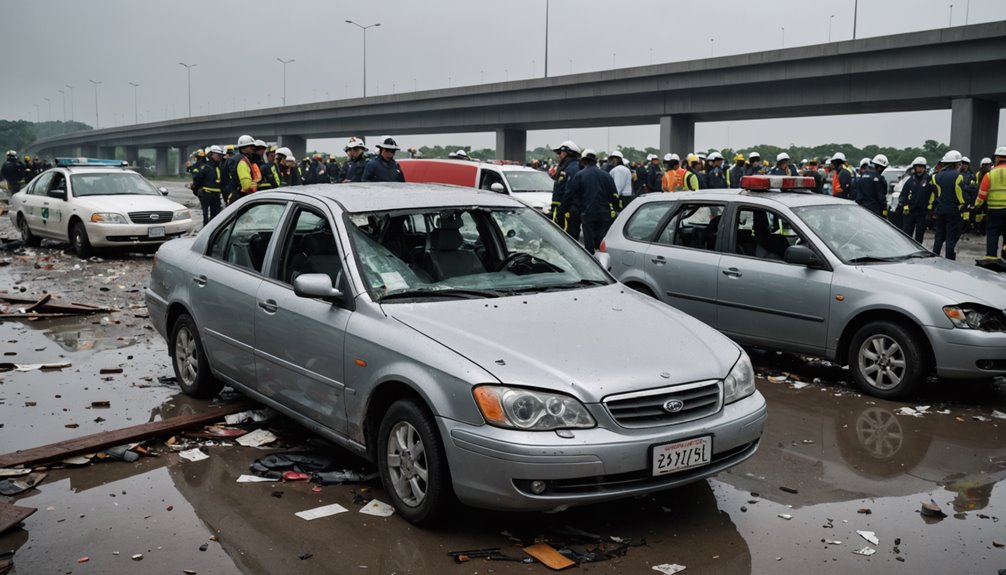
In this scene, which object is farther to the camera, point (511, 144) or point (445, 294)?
point (511, 144)

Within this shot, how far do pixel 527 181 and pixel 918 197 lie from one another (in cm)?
801

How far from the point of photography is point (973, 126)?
1262 inches

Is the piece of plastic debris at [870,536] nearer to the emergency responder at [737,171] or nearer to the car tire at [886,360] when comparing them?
the car tire at [886,360]

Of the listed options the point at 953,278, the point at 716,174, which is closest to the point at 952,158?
the point at 716,174

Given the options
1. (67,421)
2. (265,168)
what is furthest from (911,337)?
(265,168)

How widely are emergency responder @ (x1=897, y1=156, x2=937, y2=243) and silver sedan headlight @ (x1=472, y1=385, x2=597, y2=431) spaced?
14.6 metres

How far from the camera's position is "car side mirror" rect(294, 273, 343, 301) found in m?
4.88

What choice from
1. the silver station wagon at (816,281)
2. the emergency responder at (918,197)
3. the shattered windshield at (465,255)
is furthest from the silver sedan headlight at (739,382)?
the emergency responder at (918,197)

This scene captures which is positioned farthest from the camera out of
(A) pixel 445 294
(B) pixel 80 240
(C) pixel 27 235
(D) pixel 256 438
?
(C) pixel 27 235

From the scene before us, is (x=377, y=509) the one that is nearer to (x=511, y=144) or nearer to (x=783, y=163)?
(x=783, y=163)

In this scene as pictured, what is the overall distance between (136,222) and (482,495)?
13.7 metres

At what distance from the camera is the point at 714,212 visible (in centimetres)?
870

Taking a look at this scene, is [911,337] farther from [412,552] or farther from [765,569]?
[412,552]

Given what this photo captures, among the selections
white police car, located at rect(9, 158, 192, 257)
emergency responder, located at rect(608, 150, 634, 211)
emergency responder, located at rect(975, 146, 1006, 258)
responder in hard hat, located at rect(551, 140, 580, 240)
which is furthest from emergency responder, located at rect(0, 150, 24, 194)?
emergency responder, located at rect(975, 146, 1006, 258)
